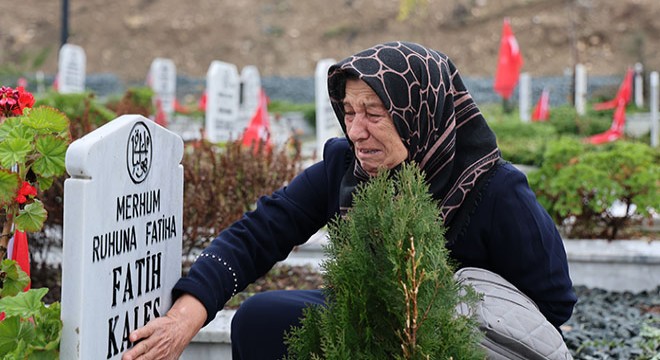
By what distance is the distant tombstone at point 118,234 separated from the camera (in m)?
1.75

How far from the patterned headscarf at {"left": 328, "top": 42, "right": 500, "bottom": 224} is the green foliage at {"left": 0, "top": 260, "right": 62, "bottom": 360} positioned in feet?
2.65

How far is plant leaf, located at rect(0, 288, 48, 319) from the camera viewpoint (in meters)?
1.81

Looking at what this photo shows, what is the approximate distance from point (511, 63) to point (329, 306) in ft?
46.0

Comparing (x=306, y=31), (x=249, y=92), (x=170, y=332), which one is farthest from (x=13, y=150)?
(x=306, y=31)

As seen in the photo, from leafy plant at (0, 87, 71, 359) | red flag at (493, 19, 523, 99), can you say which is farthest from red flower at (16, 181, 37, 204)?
red flag at (493, 19, 523, 99)

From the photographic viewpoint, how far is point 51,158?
1987mm

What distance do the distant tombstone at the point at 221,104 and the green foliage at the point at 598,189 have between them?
13.0 feet

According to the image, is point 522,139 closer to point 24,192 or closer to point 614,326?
point 614,326

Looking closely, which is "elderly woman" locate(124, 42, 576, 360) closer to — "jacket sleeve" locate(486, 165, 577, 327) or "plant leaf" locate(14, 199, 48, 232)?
"jacket sleeve" locate(486, 165, 577, 327)

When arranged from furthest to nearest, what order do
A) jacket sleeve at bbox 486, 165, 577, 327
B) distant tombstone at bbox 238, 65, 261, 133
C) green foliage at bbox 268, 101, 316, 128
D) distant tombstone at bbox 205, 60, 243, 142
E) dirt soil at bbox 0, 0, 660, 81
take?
dirt soil at bbox 0, 0, 660, 81 < green foliage at bbox 268, 101, 316, 128 < distant tombstone at bbox 238, 65, 261, 133 < distant tombstone at bbox 205, 60, 243, 142 < jacket sleeve at bbox 486, 165, 577, 327

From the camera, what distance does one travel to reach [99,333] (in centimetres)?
185

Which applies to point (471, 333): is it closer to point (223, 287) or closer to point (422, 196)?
point (422, 196)

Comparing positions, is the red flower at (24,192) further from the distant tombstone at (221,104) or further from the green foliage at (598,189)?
the distant tombstone at (221,104)

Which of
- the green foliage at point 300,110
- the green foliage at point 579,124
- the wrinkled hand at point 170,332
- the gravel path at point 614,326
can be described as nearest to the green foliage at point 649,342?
the gravel path at point 614,326
